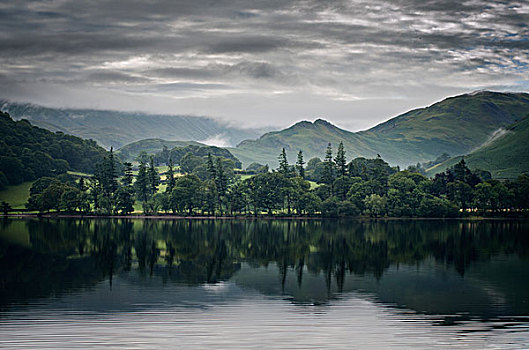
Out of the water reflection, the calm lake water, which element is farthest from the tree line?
the calm lake water

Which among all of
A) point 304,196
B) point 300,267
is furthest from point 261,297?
point 304,196

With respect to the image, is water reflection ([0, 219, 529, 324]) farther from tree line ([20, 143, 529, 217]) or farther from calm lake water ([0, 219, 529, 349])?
tree line ([20, 143, 529, 217])

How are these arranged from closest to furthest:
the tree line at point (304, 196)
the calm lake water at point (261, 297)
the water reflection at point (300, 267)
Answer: the calm lake water at point (261, 297) → the water reflection at point (300, 267) → the tree line at point (304, 196)

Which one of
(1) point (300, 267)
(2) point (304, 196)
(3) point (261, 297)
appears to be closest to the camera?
(3) point (261, 297)

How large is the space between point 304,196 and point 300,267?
119 metres

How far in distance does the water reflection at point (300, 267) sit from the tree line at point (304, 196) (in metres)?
75.4

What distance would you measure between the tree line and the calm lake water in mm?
92085

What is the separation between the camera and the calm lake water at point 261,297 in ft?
102

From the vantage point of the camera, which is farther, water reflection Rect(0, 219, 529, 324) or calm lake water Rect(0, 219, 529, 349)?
water reflection Rect(0, 219, 529, 324)

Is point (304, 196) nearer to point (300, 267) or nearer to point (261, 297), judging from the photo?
point (300, 267)

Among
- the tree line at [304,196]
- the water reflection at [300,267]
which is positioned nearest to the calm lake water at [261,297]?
the water reflection at [300,267]

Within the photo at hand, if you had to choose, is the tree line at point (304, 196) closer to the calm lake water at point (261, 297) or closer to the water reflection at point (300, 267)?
the water reflection at point (300, 267)

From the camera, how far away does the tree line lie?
170 m

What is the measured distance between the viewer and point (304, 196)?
179875 millimetres
